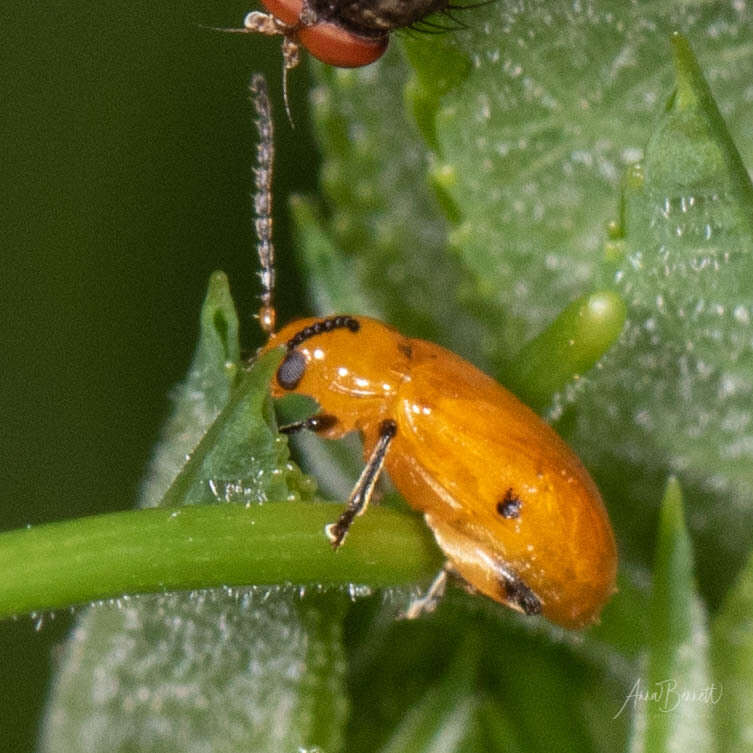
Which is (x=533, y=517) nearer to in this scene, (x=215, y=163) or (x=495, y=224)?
(x=495, y=224)

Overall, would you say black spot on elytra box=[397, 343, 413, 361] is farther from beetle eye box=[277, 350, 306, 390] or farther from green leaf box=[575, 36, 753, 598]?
green leaf box=[575, 36, 753, 598]

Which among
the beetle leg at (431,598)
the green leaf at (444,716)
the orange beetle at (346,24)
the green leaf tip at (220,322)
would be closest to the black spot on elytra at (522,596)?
the beetle leg at (431,598)

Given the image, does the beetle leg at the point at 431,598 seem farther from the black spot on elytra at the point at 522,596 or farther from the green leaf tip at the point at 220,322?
the green leaf tip at the point at 220,322

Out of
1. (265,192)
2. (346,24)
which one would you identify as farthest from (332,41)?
(265,192)

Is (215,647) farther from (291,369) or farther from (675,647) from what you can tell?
(675,647)

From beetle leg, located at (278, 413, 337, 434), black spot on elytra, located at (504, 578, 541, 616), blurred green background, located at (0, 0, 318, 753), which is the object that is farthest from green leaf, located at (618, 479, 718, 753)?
blurred green background, located at (0, 0, 318, 753)

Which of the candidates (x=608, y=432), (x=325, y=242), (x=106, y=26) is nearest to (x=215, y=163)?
(x=106, y=26)
